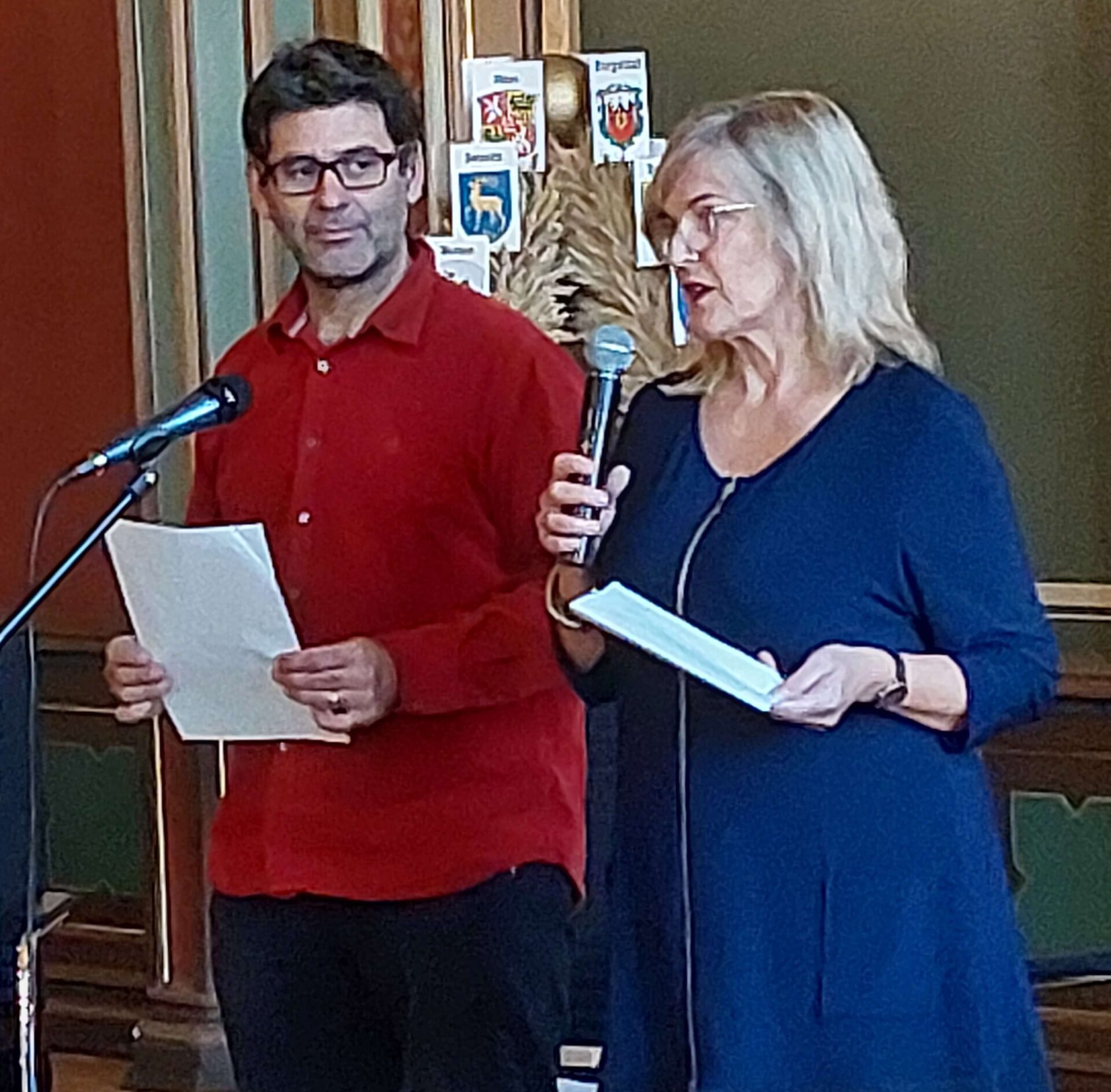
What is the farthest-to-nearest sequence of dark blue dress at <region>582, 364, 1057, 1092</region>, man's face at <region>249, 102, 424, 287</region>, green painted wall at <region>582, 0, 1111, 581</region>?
green painted wall at <region>582, 0, 1111, 581</region> → man's face at <region>249, 102, 424, 287</region> → dark blue dress at <region>582, 364, 1057, 1092</region>

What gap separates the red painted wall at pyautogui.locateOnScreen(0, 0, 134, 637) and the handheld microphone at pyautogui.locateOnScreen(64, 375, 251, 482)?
1910 mm

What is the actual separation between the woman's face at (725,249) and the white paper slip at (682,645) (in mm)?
269

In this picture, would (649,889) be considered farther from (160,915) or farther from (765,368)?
(160,915)

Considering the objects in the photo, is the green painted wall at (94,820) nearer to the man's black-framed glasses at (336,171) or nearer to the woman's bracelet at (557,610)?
the man's black-framed glasses at (336,171)

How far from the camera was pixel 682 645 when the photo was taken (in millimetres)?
1614

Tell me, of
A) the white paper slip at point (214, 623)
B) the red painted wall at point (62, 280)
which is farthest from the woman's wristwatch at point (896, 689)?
the red painted wall at point (62, 280)

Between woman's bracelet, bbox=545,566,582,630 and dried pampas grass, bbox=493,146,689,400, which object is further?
dried pampas grass, bbox=493,146,689,400

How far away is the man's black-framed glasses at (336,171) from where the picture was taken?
6.93ft

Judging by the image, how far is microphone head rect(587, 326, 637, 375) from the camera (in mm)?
1738

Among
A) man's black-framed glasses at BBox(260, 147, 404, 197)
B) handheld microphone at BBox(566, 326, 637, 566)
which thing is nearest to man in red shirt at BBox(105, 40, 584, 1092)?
man's black-framed glasses at BBox(260, 147, 404, 197)

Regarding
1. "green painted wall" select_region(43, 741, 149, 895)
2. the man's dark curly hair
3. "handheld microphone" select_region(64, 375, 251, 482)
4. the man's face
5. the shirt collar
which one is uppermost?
the man's dark curly hair

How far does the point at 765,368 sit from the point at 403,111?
55cm

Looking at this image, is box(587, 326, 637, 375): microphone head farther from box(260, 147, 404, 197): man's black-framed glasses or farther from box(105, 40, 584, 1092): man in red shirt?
box(260, 147, 404, 197): man's black-framed glasses

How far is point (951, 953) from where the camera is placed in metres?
1.75
